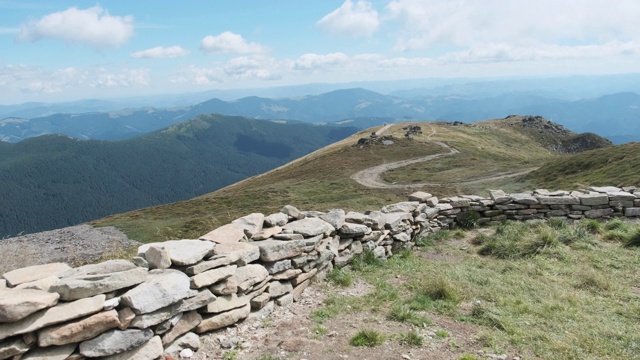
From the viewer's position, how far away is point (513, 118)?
166 metres

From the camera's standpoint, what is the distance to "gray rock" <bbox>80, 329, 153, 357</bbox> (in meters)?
6.55

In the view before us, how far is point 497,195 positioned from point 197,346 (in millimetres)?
14650

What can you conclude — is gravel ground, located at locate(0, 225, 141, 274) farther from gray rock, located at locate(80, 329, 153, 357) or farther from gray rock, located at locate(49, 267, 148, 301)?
gray rock, located at locate(80, 329, 153, 357)

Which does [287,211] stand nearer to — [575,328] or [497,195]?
[575,328]

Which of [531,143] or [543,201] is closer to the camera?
[543,201]

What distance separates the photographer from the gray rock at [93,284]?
668 centimetres

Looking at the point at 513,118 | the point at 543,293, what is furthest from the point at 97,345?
the point at 513,118

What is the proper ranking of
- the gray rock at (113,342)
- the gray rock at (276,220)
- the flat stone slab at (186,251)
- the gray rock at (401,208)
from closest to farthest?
the gray rock at (113,342) → the flat stone slab at (186,251) → the gray rock at (276,220) → the gray rock at (401,208)

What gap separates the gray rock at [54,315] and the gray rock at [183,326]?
1407mm

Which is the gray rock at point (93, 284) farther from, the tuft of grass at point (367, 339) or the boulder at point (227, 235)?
the tuft of grass at point (367, 339)

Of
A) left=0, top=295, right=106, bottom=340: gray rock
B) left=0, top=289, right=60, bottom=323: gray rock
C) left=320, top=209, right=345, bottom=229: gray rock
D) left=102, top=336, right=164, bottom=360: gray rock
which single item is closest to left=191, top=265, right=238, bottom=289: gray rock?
left=102, top=336, right=164, bottom=360: gray rock

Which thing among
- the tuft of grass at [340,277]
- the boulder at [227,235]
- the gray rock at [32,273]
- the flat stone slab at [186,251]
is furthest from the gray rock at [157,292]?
the tuft of grass at [340,277]

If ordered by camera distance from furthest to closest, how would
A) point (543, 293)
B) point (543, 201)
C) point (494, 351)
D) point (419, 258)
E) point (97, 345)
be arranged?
point (543, 201)
point (419, 258)
point (543, 293)
point (494, 351)
point (97, 345)

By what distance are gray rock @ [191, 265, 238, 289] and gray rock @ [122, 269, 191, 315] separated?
19 cm
